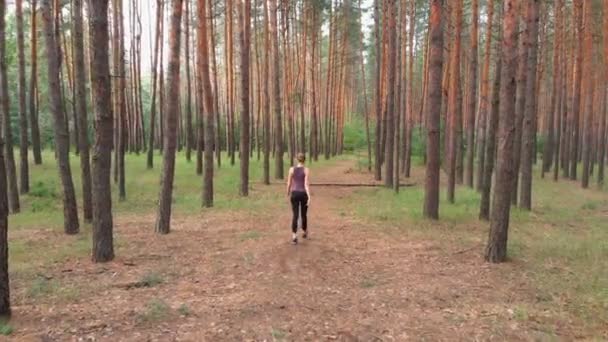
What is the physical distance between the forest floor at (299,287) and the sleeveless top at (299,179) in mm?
1089

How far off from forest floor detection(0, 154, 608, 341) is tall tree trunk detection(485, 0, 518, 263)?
0.58 metres

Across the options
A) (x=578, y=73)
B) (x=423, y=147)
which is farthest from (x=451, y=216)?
(x=423, y=147)

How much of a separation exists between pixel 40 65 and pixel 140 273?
114ft

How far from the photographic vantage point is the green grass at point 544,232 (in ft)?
23.0

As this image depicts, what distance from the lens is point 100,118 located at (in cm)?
783

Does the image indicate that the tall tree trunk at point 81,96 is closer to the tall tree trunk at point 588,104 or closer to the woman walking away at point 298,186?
the woman walking away at point 298,186

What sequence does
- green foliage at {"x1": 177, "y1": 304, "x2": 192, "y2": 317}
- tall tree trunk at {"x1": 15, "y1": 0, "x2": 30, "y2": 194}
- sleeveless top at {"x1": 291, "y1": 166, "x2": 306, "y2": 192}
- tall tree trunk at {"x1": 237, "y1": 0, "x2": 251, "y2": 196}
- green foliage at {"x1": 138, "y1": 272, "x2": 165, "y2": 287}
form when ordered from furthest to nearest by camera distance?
tall tree trunk at {"x1": 237, "y1": 0, "x2": 251, "y2": 196} < tall tree trunk at {"x1": 15, "y1": 0, "x2": 30, "y2": 194} < sleeveless top at {"x1": 291, "y1": 166, "x2": 306, "y2": 192} < green foliage at {"x1": 138, "y1": 272, "x2": 165, "y2": 287} < green foliage at {"x1": 177, "y1": 304, "x2": 192, "y2": 317}

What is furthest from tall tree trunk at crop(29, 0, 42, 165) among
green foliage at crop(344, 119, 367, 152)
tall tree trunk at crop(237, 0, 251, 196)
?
green foliage at crop(344, 119, 367, 152)

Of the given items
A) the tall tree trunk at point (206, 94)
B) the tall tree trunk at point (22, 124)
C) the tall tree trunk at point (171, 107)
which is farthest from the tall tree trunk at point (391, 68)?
the tall tree trunk at point (22, 124)

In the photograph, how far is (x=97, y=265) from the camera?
26.8 ft

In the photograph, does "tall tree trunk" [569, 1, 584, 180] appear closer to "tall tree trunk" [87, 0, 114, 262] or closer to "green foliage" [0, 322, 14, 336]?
"tall tree trunk" [87, 0, 114, 262]

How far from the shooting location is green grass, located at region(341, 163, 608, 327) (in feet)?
23.0

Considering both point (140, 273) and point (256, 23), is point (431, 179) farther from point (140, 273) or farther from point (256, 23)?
point (256, 23)

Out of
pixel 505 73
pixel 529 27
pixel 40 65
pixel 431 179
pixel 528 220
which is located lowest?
pixel 528 220
